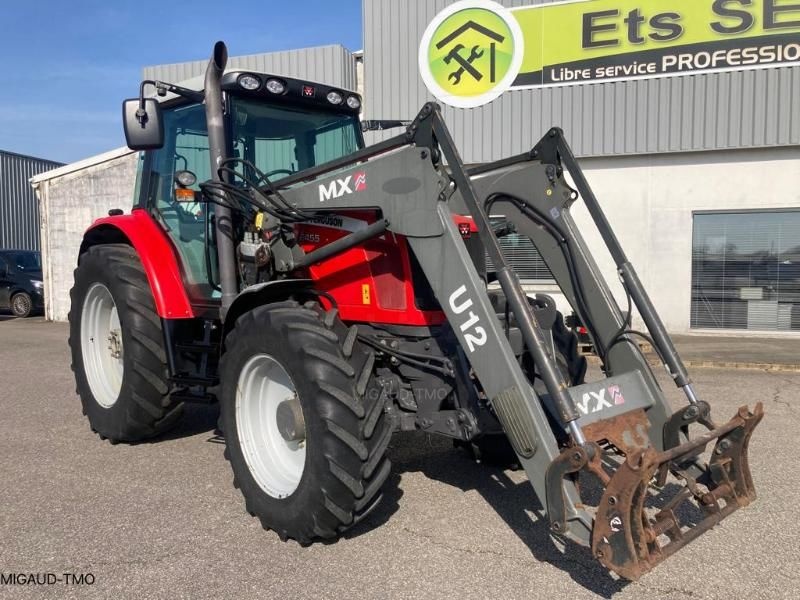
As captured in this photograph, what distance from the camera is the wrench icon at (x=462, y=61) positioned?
1184 cm

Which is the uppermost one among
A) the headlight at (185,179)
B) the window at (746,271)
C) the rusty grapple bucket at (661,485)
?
the headlight at (185,179)

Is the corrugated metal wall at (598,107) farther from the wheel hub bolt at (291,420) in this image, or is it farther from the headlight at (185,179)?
the wheel hub bolt at (291,420)

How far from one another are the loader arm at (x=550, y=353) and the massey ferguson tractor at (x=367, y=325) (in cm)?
1

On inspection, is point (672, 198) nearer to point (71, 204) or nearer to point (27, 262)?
point (71, 204)

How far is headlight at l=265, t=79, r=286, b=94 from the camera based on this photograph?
4.48 metres

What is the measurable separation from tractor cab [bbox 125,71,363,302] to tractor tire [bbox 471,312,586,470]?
2.04 m

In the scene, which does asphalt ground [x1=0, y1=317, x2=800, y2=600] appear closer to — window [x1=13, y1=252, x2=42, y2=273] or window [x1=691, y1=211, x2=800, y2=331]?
window [x1=691, y1=211, x2=800, y2=331]

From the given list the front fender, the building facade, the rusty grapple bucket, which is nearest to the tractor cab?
the front fender

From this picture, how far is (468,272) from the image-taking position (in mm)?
3289

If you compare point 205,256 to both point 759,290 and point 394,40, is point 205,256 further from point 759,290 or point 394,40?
point 759,290

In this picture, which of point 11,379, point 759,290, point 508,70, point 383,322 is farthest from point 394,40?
point 383,322

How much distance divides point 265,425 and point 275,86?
216 centimetres

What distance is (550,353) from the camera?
353 cm

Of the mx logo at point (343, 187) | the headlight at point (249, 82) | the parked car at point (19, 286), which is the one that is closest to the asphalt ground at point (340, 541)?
the mx logo at point (343, 187)
